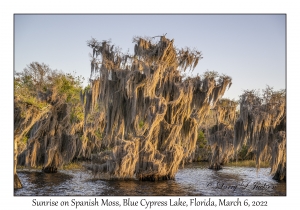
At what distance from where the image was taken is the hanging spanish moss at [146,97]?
18.8m

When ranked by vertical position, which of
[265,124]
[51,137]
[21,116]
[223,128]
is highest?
[21,116]

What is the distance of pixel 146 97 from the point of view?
18828mm

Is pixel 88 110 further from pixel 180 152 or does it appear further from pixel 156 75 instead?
pixel 180 152

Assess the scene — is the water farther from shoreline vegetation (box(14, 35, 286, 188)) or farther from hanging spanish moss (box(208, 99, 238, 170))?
hanging spanish moss (box(208, 99, 238, 170))

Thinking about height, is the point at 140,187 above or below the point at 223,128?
below

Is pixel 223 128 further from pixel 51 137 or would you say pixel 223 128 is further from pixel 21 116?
pixel 21 116

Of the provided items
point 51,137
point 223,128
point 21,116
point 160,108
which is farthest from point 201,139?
point 21,116

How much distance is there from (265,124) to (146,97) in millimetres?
6393

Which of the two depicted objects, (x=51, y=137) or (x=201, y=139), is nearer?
(x=51, y=137)

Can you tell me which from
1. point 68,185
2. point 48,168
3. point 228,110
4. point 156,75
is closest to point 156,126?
point 156,75

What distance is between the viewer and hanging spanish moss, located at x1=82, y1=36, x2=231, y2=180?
1881 centimetres

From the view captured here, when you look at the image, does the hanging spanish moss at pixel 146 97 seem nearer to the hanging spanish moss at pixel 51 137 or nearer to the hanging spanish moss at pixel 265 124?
the hanging spanish moss at pixel 265 124

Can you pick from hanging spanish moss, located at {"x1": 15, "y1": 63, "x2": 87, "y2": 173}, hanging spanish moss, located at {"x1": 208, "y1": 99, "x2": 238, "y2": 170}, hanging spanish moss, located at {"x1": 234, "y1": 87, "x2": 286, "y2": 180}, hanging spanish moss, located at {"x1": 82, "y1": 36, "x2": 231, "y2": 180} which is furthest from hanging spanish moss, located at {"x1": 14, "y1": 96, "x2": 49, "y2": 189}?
hanging spanish moss, located at {"x1": 208, "y1": 99, "x2": 238, "y2": 170}

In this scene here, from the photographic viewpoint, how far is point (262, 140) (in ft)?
62.0
